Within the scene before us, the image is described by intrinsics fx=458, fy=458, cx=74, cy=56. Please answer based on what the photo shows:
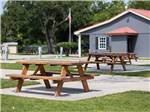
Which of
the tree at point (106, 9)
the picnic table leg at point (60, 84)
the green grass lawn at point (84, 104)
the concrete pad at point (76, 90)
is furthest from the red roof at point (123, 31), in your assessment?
Result: the green grass lawn at point (84, 104)

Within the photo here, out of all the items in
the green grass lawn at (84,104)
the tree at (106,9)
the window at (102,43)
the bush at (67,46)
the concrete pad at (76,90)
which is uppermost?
the tree at (106,9)

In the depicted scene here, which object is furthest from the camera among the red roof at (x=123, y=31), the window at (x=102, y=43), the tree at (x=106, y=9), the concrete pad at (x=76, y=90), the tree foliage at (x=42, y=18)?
the tree at (x=106, y=9)

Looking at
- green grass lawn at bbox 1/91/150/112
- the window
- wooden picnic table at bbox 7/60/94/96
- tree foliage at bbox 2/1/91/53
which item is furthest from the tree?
green grass lawn at bbox 1/91/150/112

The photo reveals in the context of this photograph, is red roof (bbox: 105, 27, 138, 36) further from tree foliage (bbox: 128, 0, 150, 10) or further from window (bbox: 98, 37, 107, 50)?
tree foliage (bbox: 128, 0, 150, 10)

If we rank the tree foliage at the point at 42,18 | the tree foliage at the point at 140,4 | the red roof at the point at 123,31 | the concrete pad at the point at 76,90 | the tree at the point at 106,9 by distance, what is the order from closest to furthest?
the concrete pad at the point at 76,90 < the red roof at the point at 123,31 < the tree foliage at the point at 42,18 < the tree at the point at 106,9 < the tree foliage at the point at 140,4

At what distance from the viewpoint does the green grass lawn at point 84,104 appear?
8.20 meters

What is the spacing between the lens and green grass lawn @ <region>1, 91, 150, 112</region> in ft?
26.9

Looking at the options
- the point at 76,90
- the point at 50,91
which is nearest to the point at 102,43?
the point at 76,90

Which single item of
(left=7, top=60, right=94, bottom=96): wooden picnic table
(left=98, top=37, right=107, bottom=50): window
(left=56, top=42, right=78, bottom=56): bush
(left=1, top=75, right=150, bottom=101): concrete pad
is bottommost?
(left=56, top=42, right=78, bottom=56): bush

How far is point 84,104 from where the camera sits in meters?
8.84

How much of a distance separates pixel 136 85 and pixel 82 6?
41971mm

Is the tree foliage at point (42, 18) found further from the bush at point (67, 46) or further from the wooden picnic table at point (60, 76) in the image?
the wooden picnic table at point (60, 76)

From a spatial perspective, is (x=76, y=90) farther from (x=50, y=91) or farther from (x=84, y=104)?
(x=84, y=104)

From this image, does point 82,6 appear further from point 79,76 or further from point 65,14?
point 79,76
